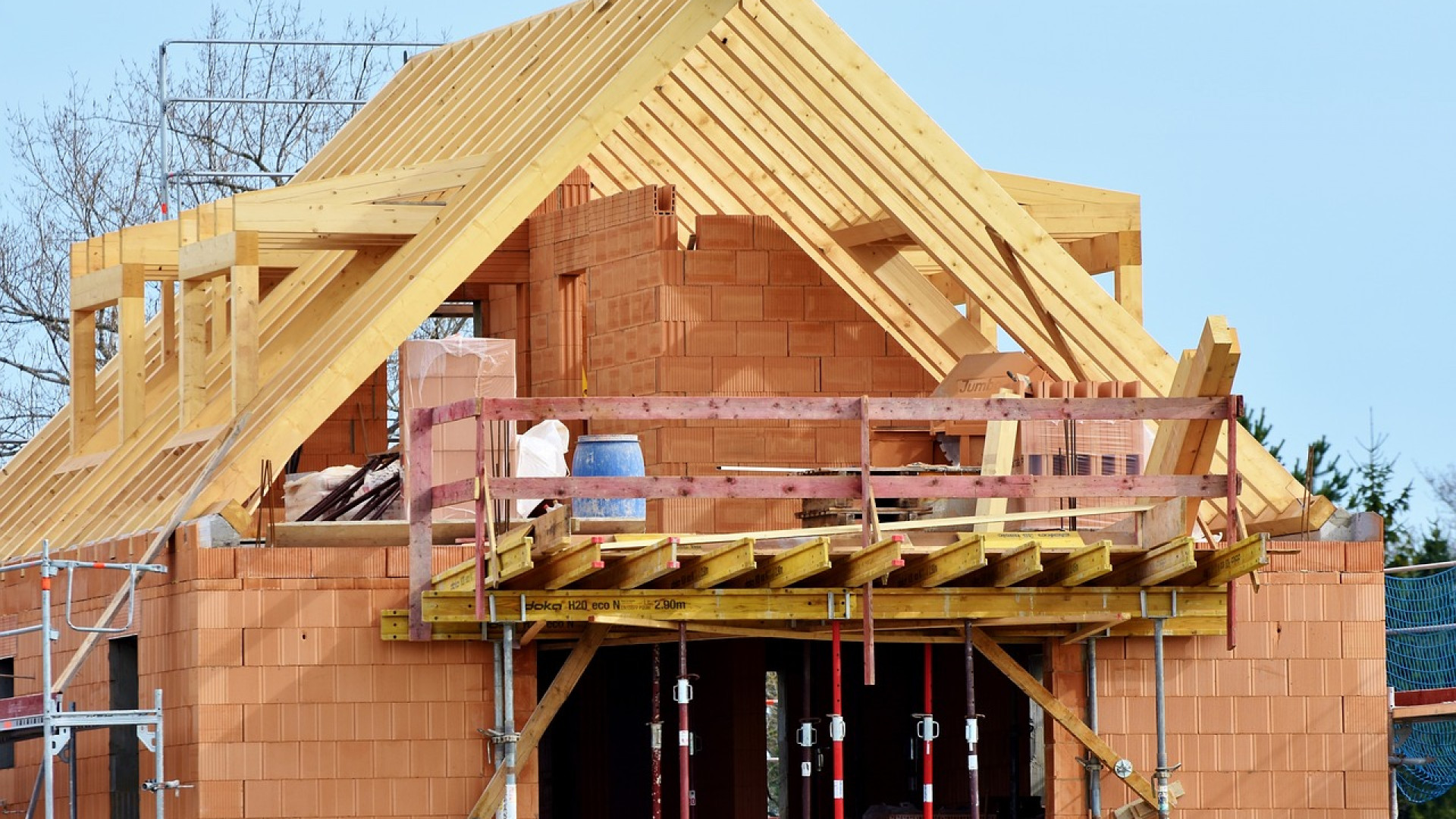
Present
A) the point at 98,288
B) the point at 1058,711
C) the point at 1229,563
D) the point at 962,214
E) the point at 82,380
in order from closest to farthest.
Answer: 1. the point at 1229,563
2. the point at 1058,711
3. the point at 962,214
4. the point at 98,288
5. the point at 82,380

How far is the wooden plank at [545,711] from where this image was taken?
1512 centimetres

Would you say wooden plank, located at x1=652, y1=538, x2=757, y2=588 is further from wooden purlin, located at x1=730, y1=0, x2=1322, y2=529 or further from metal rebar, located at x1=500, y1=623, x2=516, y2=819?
wooden purlin, located at x1=730, y1=0, x2=1322, y2=529

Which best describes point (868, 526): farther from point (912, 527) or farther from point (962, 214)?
point (962, 214)

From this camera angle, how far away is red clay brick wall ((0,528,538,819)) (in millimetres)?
15312

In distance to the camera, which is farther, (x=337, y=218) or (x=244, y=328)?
(x=337, y=218)

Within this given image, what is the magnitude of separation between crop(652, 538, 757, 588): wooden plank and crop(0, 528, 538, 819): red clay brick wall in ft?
4.46

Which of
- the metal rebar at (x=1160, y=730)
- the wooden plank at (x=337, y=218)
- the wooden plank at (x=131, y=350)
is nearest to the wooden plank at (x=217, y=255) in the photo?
the wooden plank at (x=337, y=218)

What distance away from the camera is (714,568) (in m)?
14.4

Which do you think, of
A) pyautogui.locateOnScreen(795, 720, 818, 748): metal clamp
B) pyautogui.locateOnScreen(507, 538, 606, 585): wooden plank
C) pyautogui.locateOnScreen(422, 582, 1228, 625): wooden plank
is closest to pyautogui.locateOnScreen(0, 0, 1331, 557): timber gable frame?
pyautogui.locateOnScreen(422, 582, 1228, 625): wooden plank

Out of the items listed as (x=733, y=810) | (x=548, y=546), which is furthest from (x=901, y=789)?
(x=548, y=546)

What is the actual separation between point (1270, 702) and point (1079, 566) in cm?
237

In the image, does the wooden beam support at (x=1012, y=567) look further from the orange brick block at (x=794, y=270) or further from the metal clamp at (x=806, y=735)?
the orange brick block at (x=794, y=270)

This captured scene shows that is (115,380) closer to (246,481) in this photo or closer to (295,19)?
(246,481)

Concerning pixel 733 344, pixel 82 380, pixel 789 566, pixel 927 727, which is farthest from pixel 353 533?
pixel 82 380
